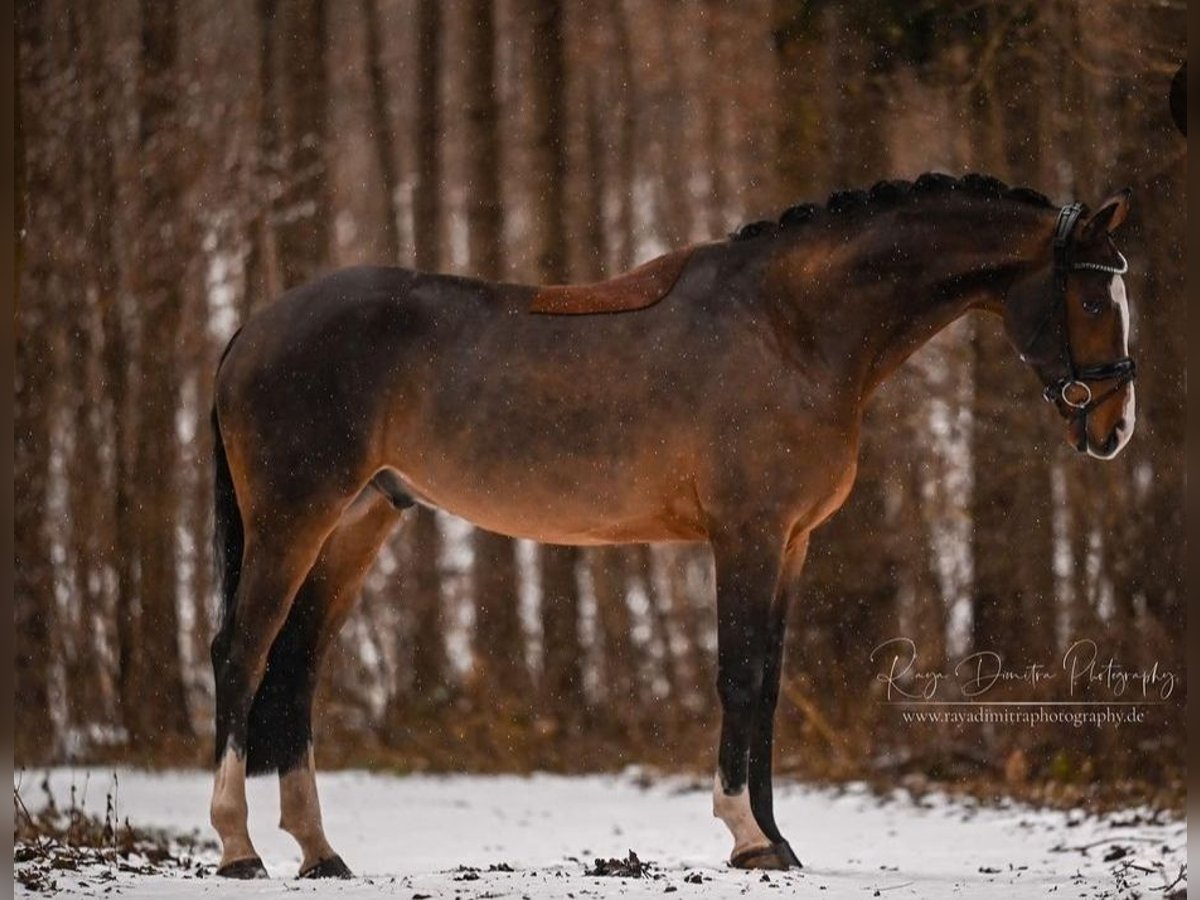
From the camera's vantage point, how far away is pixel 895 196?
577 cm

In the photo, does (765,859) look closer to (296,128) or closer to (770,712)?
(770,712)

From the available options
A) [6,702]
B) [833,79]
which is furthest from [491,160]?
[6,702]

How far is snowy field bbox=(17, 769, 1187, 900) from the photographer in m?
5.04

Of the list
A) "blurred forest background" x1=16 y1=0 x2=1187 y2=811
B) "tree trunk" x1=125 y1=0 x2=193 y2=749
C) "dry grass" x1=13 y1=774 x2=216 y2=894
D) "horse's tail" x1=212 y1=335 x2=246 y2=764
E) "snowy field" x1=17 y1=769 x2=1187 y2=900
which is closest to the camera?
"snowy field" x1=17 y1=769 x2=1187 y2=900

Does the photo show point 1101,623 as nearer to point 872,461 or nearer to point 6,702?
point 872,461

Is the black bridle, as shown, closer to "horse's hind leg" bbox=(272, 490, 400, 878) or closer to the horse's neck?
the horse's neck

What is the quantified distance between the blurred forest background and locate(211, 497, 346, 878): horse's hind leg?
4.05 metres

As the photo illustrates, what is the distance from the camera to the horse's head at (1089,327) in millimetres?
5457

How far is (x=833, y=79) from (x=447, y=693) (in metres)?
4.42

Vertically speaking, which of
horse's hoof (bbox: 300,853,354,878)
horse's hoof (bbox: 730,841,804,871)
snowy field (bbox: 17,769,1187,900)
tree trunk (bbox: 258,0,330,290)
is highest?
tree trunk (bbox: 258,0,330,290)

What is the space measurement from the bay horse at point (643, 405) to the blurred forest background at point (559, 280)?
274cm

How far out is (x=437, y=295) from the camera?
617 centimetres

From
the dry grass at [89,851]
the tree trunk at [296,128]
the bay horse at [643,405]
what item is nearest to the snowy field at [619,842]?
the dry grass at [89,851]
